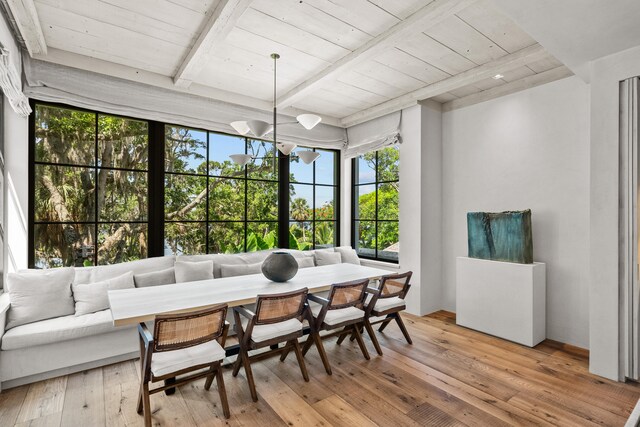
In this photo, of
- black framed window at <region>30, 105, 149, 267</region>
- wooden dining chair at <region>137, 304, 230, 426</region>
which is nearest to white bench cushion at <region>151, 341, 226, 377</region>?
wooden dining chair at <region>137, 304, 230, 426</region>

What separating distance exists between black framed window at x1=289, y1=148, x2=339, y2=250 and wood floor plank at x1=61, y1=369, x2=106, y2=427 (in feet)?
9.34

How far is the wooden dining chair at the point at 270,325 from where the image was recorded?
231 centimetres

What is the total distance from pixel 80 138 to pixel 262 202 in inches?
86.1

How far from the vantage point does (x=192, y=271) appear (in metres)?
3.51

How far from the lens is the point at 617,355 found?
253 centimetres

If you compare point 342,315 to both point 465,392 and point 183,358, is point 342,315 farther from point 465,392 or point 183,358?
point 183,358

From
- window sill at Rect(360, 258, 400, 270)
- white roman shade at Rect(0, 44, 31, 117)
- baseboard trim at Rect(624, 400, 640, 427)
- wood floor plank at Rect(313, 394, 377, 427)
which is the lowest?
wood floor plank at Rect(313, 394, 377, 427)

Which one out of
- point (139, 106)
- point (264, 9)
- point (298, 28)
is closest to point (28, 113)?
point (139, 106)

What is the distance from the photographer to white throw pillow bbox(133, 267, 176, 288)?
328cm

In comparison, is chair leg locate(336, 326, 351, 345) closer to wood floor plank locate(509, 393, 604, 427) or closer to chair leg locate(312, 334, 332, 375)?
chair leg locate(312, 334, 332, 375)

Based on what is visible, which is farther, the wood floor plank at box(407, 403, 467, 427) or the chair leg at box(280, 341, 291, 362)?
the chair leg at box(280, 341, 291, 362)

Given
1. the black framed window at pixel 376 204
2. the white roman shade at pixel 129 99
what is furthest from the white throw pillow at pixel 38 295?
the black framed window at pixel 376 204

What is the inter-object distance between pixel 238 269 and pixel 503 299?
2.89 meters

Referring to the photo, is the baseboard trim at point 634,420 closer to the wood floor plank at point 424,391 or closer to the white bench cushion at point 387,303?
the wood floor plank at point 424,391
